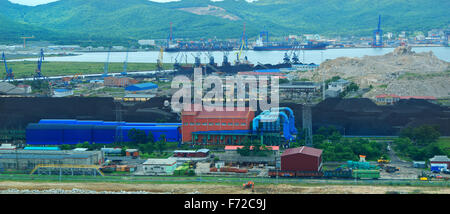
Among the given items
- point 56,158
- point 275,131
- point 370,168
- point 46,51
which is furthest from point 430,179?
point 46,51

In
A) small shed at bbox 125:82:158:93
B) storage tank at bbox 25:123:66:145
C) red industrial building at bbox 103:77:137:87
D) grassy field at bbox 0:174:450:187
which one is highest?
red industrial building at bbox 103:77:137:87

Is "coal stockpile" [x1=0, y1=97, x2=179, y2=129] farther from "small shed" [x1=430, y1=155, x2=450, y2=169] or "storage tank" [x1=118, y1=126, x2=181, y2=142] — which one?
"small shed" [x1=430, y1=155, x2=450, y2=169]

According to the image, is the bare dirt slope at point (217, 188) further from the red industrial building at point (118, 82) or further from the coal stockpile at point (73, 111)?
the red industrial building at point (118, 82)

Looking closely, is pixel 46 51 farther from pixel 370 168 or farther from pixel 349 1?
pixel 349 1

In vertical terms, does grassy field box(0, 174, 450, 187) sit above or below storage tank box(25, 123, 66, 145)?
below

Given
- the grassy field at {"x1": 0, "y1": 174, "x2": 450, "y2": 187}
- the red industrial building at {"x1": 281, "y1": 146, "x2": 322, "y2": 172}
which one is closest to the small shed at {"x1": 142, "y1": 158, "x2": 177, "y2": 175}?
the grassy field at {"x1": 0, "y1": 174, "x2": 450, "y2": 187}

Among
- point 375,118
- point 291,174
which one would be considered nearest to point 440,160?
point 291,174
